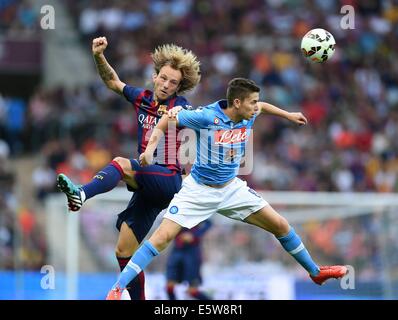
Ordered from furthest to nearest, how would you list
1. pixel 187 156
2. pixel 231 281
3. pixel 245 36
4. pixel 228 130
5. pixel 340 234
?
pixel 245 36 → pixel 340 234 → pixel 231 281 → pixel 187 156 → pixel 228 130

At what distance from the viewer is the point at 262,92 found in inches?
888

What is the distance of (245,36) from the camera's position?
2448 cm

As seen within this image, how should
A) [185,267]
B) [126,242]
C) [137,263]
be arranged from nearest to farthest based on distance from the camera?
[137,263] < [126,242] < [185,267]

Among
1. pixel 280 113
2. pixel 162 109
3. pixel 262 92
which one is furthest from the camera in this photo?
pixel 262 92

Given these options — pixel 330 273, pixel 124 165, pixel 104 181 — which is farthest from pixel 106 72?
pixel 330 273

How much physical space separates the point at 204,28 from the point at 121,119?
13.1 ft

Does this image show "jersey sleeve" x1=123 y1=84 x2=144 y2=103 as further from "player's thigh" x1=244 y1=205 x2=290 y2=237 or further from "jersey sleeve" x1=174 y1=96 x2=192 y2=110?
"player's thigh" x1=244 y1=205 x2=290 y2=237

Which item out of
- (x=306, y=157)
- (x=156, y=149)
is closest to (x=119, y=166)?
(x=156, y=149)

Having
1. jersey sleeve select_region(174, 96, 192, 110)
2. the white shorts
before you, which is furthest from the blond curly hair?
the white shorts

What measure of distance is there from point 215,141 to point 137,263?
134cm

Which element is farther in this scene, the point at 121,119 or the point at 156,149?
the point at 121,119

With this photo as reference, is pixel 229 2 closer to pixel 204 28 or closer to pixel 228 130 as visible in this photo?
pixel 204 28

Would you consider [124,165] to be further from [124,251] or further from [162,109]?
[124,251]

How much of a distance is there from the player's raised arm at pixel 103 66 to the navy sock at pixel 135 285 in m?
1.69
